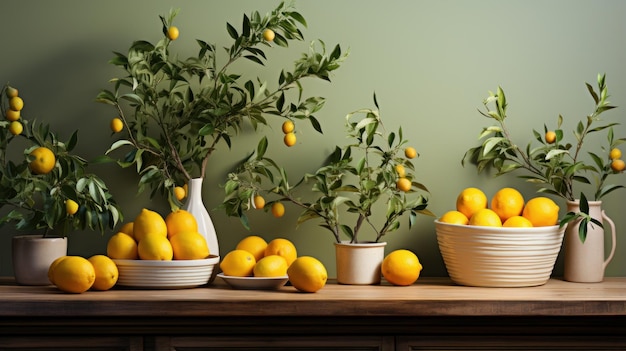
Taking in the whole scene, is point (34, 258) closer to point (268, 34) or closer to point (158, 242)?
point (158, 242)

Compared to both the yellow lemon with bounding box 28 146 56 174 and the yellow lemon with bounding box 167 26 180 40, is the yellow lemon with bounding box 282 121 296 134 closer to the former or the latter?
the yellow lemon with bounding box 167 26 180 40

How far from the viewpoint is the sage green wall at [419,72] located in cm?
203

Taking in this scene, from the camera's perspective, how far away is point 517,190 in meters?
2.03

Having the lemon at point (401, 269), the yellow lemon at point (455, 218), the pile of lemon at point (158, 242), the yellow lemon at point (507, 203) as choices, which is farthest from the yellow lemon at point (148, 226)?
the yellow lemon at point (507, 203)

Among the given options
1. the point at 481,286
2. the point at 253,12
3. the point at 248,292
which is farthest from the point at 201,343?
the point at 253,12

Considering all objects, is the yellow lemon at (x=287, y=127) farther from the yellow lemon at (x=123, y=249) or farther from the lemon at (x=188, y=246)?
the yellow lemon at (x=123, y=249)

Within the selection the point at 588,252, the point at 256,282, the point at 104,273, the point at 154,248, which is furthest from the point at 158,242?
the point at 588,252

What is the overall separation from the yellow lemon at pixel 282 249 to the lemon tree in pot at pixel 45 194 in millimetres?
391

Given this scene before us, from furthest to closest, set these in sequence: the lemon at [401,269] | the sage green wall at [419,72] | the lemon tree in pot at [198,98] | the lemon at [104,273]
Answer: the sage green wall at [419,72] < the lemon tree in pot at [198,98] < the lemon at [401,269] < the lemon at [104,273]

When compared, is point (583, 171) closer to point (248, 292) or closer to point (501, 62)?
point (501, 62)

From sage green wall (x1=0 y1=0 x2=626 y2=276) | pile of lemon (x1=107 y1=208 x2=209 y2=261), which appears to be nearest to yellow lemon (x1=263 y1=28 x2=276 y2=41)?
sage green wall (x1=0 y1=0 x2=626 y2=276)

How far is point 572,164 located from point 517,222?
0.30 m

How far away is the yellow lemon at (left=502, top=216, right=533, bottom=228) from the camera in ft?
5.81

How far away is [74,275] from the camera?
1.62 meters
